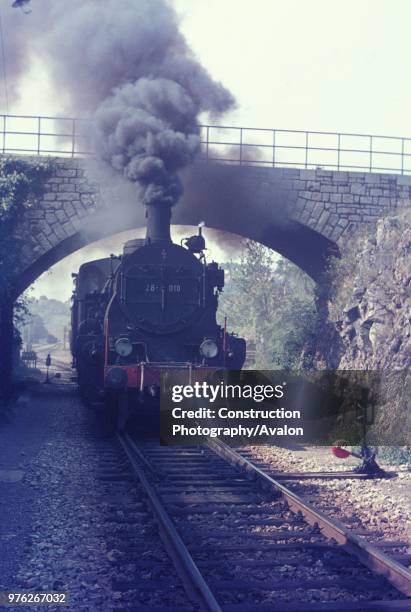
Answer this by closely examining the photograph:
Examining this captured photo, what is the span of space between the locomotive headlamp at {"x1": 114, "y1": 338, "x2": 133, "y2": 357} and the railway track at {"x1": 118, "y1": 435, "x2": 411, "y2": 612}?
3583 millimetres

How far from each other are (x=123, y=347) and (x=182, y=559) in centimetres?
678

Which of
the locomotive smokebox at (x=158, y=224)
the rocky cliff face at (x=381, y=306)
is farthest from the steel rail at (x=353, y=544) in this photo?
the rocky cliff face at (x=381, y=306)

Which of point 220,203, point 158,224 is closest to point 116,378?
point 158,224

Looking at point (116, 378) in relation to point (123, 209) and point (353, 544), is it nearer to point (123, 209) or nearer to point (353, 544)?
point (353, 544)

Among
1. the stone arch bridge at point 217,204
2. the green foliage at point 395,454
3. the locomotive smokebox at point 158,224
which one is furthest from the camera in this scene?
the stone arch bridge at point 217,204

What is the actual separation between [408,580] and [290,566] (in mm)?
914

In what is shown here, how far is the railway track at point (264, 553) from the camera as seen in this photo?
4516 mm

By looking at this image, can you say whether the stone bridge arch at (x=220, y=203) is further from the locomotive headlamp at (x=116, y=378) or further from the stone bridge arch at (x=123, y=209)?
the locomotive headlamp at (x=116, y=378)

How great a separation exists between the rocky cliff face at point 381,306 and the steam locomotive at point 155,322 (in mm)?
3223

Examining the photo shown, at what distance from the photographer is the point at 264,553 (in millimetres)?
5492

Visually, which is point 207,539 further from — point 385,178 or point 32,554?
point 385,178

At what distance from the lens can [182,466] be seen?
31.0 feet

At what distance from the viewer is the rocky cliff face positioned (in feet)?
45.2

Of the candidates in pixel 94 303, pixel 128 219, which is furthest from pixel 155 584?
pixel 128 219
